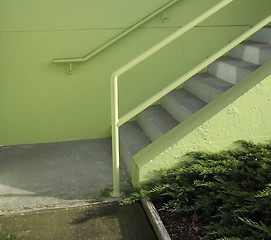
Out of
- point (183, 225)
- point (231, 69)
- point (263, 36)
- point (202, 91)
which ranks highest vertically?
point (263, 36)

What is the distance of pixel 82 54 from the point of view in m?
4.04

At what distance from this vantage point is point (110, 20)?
158 inches

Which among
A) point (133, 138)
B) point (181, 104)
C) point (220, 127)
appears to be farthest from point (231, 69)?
point (133, 138)

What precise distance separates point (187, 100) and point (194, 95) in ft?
0.74

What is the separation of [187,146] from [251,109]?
1.84 feet

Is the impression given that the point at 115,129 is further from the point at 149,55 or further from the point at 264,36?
the point at 264,36

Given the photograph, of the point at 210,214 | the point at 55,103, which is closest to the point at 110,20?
the point at 55,103

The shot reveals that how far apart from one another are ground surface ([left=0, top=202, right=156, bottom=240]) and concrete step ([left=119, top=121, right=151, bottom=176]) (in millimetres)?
650

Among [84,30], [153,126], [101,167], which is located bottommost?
[101,167]

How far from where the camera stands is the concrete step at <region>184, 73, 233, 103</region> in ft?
11.6

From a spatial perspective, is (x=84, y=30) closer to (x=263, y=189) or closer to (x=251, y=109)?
(x=251, y=109)

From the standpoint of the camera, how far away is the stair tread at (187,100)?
3.59 meters

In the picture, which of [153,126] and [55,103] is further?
[55,103]

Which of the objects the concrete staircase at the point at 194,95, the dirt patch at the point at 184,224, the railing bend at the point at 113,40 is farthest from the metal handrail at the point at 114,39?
the dirt patch at the point at 184,224
